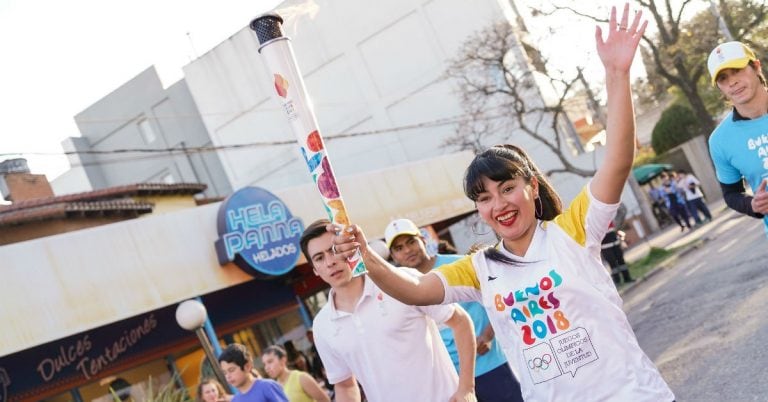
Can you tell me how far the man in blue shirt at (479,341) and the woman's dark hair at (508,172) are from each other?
2611 millimetres

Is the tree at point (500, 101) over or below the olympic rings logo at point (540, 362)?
over

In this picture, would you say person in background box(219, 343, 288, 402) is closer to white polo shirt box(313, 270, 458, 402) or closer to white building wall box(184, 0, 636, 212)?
white polo shirt box(313, 270, 458, 402)

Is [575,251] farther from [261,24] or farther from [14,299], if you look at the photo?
[14,299]

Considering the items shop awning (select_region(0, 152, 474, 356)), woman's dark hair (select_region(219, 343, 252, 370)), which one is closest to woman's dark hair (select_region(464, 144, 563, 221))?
woman's dark hair (select_region(219, 343, 252, 370))

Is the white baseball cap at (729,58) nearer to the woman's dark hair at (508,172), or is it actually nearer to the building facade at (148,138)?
the woman's dark hair at (508,172)

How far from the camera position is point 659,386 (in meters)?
2.73

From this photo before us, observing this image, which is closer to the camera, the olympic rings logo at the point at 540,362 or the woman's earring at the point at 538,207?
the olympic rings logo at the point at 540,362

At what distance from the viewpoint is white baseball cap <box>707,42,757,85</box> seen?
13.7ft

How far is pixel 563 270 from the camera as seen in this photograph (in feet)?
9.23

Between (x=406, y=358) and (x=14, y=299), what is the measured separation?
386 inches

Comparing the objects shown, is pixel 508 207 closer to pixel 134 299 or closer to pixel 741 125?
pixel 741 125

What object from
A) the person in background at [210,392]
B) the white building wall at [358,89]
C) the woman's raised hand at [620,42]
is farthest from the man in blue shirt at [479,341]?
the white building wall at [358,89]

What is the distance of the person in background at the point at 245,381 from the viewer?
239 inches

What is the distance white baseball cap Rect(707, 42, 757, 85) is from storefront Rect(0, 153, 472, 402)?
29.8ft
